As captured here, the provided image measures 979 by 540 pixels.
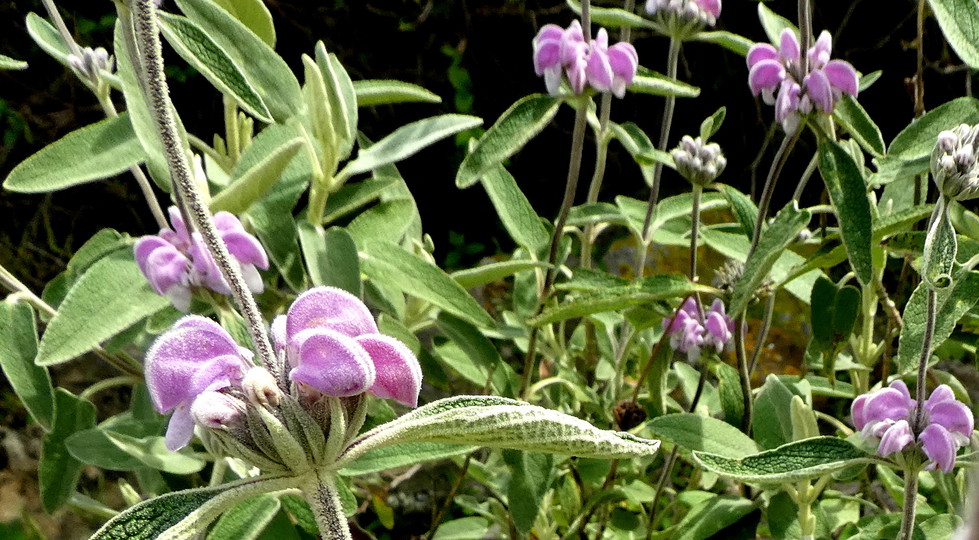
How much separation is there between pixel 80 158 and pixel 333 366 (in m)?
0.59

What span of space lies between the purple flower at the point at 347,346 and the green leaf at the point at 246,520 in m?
0.35

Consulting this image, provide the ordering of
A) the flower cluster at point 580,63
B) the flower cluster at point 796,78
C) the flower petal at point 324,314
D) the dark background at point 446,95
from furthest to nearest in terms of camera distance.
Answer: the dark background at point 446,95 < the flower cluster at point 580,63 < the flower cluster at point 796,78 < the flower petal at point 324,314

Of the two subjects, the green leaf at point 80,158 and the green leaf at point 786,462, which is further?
the green leaf at point 80,158

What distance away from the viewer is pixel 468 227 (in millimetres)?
2502

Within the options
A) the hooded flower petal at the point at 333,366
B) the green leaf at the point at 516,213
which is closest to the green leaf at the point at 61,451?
the green leaf at the point at 516,213

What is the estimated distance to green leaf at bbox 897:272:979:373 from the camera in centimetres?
79

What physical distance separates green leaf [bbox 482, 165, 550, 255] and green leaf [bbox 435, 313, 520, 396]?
144mm

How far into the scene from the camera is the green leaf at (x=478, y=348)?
3.67ft

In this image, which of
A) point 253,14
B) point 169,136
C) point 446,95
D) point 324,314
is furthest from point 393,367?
point 446,95

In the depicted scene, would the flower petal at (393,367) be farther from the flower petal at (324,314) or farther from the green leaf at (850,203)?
the green leaf at (850,203)

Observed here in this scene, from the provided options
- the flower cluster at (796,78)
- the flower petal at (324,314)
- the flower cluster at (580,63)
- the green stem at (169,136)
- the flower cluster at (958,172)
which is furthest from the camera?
the flower cluster at (580,63)

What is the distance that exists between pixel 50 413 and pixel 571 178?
625 mm

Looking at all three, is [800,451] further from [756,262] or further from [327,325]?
[327,325]

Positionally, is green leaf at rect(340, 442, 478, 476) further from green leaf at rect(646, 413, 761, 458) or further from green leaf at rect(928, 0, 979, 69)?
green leaf at rect(928, 0, 979, 69)
